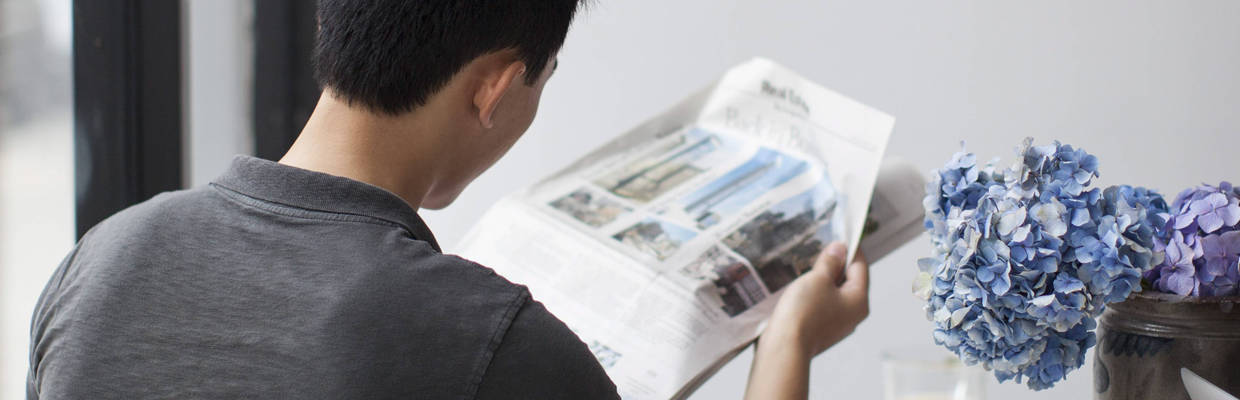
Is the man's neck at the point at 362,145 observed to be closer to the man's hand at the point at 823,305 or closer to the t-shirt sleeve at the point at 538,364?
the t-shirt sleeve at the point at 538,364

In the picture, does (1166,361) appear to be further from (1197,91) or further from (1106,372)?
(1197,91)

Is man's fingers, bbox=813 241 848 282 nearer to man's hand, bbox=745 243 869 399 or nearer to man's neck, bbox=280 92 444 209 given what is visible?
man's hand, bbox=745 243 869 399

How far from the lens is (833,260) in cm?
61

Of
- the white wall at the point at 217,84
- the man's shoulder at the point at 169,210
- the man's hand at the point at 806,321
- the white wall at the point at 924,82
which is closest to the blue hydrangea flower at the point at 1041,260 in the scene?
the man's hand at the point at 806,321

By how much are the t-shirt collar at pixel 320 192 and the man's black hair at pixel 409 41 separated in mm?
63

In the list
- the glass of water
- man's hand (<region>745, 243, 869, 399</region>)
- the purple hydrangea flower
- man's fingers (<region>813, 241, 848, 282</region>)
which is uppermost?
the purple hydrangea flower

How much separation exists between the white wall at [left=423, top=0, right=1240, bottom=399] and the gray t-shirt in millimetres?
437

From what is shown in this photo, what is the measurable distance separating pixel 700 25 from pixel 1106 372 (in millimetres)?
495

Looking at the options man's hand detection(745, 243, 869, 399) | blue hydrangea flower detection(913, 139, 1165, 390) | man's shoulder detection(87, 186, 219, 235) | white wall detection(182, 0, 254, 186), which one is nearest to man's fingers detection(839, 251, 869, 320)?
man's hand detection(745, 243, 869, 399)

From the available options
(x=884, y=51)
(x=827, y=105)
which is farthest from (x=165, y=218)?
(x=884, y=51)

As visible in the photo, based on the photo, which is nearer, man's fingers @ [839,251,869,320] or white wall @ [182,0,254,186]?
man's fingers @ [839,251,869,320]

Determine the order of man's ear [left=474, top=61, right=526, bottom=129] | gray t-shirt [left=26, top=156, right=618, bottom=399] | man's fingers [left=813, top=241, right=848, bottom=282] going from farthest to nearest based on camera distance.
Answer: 1. man's fingers [left=813, top=241, right=848, bottom=282]
2. man's ear [left=474, top=61, right=526, bottom=129]
3. gray t-shirt [left=26, top=156, right=618, bottom=399]

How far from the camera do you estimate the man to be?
1.30 ft

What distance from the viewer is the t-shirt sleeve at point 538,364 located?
41 cm
